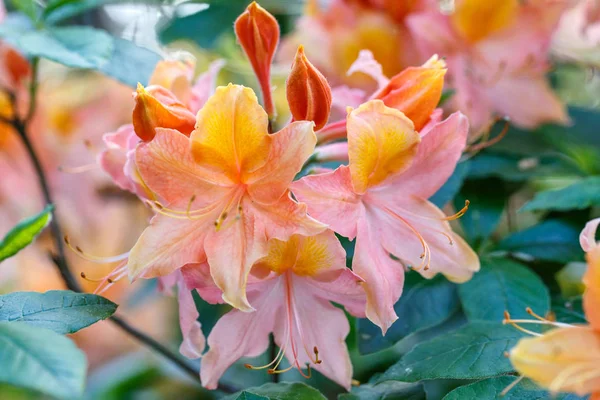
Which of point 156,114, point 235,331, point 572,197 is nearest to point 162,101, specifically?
point 156,114

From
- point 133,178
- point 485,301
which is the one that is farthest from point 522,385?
point 133,178

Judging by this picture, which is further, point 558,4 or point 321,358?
point 558,4

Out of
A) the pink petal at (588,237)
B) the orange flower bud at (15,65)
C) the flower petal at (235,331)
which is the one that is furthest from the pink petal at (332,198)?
the orange flower bud at (15,65)

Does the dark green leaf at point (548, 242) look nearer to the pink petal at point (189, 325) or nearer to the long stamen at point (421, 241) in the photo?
the long stamen at point (421, 241)

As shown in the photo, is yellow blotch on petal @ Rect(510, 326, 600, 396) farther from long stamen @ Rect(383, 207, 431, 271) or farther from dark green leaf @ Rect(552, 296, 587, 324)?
dark green leaf @ Rect(552, 296, 587, 324)

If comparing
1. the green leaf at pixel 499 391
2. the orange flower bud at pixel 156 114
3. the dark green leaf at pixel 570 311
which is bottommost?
the dark green leaf at pixel 570 311

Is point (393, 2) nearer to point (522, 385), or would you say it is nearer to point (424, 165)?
point (424, 165)

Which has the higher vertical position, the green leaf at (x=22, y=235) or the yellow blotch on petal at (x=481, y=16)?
the yellow blotch on petal at (x=481, y=16)
